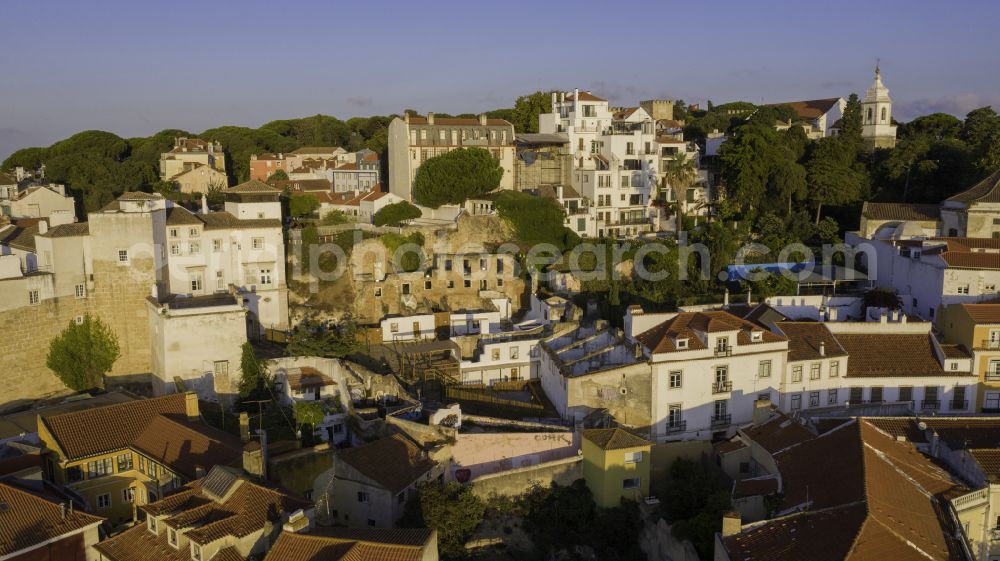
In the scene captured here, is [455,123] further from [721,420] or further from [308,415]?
[721,420]

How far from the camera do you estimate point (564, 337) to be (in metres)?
29.7

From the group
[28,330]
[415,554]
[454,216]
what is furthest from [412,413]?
[454,216]

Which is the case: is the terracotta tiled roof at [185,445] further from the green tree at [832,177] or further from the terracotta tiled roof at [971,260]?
the green tree at [832,177]

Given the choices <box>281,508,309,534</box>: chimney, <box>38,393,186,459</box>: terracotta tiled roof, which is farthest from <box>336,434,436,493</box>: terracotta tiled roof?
<box>38,393,186,459</box>: terracotta tiled roof

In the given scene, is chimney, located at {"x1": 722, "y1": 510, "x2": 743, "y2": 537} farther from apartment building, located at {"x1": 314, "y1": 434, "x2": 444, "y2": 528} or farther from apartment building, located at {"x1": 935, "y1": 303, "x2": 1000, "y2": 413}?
apartment building, located at {"x1": 935, "y1": 303, "x2": 1000, "y2": 413}

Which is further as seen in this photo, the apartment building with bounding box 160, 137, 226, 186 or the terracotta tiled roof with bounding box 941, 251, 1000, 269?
the apartment building with bounding box 160, 137, 226, 186

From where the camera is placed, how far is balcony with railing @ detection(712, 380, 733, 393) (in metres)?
24.7

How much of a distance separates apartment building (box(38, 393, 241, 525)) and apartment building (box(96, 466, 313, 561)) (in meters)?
2.60

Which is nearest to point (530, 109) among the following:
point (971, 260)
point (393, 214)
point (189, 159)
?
point (393, 214)

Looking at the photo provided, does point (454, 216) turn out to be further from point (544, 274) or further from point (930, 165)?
point (930, 165)

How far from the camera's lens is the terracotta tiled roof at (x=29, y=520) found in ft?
51.7

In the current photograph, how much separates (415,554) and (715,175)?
→ 1474 inches

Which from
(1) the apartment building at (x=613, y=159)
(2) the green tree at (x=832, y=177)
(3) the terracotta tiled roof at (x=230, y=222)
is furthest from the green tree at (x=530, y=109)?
(3) the terracotta tiled roof at (x=230, y=222)

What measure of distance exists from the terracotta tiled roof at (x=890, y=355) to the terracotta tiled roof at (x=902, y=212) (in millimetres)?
12853
